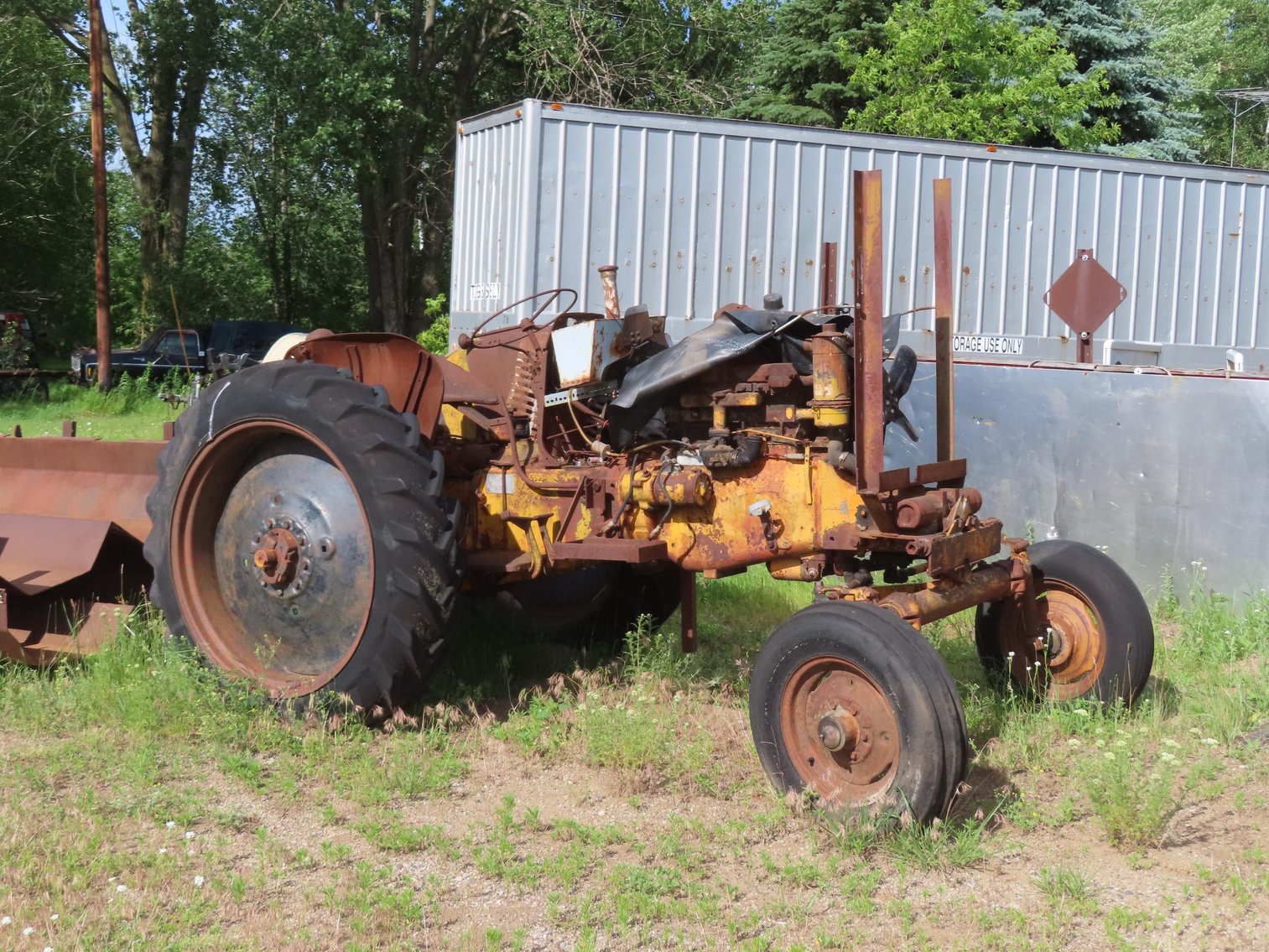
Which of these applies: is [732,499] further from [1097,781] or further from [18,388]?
[18,388]

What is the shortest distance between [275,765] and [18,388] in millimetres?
14833

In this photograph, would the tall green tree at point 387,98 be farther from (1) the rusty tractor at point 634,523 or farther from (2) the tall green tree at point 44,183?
(1) the rusty tractor at point 634,523

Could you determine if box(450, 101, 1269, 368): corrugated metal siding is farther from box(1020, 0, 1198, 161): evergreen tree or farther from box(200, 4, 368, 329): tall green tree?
box(200, 4, 368, 329): tall green tree

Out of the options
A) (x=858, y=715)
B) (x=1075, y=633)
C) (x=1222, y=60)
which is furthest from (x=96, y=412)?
(x=1222, y=60)

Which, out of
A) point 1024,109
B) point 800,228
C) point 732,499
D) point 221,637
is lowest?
point 221,637

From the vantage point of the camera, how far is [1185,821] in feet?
12.9

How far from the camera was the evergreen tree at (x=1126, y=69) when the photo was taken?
22.3m

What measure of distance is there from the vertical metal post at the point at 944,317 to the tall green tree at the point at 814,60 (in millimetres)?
17574

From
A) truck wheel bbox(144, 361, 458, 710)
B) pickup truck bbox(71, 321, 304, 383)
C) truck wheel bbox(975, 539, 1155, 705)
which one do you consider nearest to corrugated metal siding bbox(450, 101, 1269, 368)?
truck wheel bbox(144, 361, 458, 710)

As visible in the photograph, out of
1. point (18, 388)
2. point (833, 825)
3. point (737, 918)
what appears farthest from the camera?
point (18, 388)

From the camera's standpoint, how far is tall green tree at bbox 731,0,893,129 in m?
21.3

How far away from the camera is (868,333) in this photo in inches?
152

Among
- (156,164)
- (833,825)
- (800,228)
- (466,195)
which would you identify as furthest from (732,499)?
(156,164)

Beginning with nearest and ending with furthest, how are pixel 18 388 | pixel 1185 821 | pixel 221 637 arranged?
pixel 1185 821
pixel 221 637
pixel 18 388
